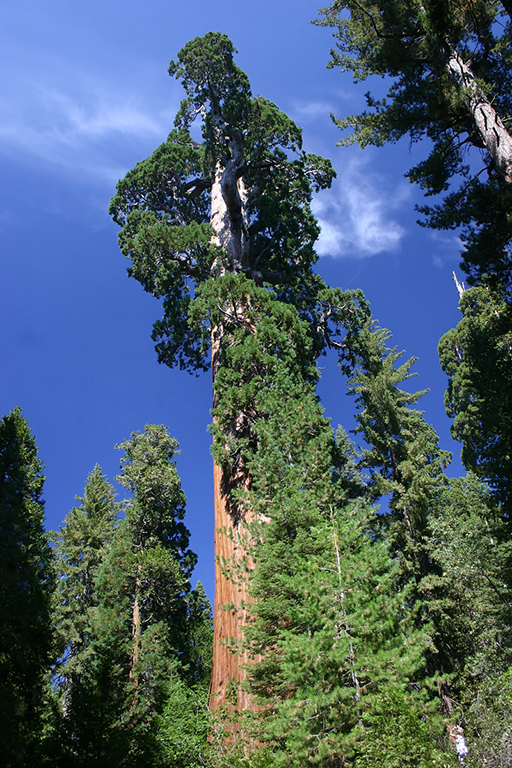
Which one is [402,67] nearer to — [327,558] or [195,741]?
[327,558]

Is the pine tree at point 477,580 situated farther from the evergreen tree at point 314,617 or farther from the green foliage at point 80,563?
the green foliage at point 80,563

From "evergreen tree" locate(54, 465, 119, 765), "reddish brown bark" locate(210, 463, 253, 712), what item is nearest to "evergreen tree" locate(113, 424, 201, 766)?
"evergreen tree" locate(54, 465, 119, 765)

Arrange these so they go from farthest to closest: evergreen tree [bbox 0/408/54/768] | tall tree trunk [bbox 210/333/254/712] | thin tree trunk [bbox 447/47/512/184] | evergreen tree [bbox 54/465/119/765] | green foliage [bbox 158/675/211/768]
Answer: evergreen tree [bbox 54/465/119/765] < evergreen tree [bbox 0/408/54/768] < thin tree trunk [bbox 447/47/512/184] < green foliage [bbox 158/675/211/768] < tall tree trunk [bbox 210/333/254/712]

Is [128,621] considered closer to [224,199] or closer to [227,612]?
[227,612]

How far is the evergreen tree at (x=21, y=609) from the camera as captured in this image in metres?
7.59

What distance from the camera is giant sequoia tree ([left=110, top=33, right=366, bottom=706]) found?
11070 mm

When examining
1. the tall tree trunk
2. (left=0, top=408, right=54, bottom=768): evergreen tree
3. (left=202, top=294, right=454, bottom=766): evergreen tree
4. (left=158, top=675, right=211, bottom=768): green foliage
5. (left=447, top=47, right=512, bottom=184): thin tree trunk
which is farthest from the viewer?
(left=0, top=408, right=54, bottom=768): evergreen tree

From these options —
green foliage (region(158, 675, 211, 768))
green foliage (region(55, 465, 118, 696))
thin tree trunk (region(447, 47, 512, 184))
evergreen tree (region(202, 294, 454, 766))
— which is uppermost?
thin tree trunk (region(447, 47, 512, 184))

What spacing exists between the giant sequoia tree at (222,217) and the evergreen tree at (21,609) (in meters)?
5.91

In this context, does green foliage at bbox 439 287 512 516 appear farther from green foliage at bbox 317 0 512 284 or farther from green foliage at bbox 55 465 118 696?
green foliage at bbox 55 465 118 696

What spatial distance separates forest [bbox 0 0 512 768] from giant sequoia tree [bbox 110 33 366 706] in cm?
7

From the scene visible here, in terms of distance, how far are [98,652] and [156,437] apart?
983cm

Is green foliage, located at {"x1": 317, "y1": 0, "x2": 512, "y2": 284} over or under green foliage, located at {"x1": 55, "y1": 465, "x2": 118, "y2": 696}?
over

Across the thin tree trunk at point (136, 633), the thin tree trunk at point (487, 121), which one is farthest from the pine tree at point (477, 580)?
the thin tree trunk at point (136, 633)
